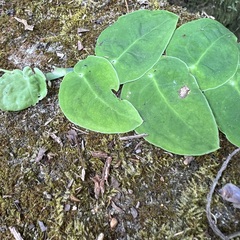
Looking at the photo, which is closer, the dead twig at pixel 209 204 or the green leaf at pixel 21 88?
the dead twig at pixel 209 204

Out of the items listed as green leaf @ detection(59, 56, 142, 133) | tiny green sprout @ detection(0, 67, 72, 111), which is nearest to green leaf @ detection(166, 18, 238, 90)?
green leaf @ detection(59, 56, 142, 133)

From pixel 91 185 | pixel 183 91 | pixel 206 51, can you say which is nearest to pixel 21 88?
pixel 91 185

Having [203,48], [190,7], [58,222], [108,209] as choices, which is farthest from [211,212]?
[190,7]

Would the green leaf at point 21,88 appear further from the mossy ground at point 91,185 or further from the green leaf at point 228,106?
the green leaf at point 228,106

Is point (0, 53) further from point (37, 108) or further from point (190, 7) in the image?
point (190, 7)

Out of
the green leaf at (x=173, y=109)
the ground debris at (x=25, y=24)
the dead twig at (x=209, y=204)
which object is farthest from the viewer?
the ground debris at (x=25, y=24)

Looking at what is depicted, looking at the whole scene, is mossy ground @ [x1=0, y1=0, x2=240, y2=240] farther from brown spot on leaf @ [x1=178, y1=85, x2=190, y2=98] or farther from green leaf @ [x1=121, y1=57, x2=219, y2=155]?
brown spot on leaf @ [x1=178, y1=85, x2=190, y2=98]

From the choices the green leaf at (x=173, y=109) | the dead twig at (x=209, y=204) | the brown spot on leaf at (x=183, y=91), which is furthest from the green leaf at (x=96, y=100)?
the dead twig at (x=209, y=204)
